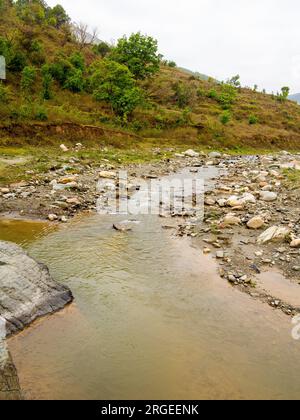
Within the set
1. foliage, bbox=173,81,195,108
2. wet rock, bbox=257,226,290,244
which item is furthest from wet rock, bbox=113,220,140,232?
foliage, bbox=173,81,195,108

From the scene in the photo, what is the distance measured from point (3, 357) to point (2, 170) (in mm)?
11584

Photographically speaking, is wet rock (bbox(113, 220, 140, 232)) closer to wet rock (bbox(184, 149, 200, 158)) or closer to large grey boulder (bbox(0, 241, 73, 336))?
large grey boulder (bbox(0, 241, 73, 336))

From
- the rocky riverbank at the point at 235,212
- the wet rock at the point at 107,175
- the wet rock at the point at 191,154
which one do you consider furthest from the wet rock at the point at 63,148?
the wet rock at the point at 191,154

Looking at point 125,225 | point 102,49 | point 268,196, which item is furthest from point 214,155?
point 102,49

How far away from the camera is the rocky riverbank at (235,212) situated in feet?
24.4

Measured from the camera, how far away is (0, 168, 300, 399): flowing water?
4.53 metres

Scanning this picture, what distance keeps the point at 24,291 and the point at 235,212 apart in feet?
24.1

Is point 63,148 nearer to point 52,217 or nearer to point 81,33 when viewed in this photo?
point 52,217

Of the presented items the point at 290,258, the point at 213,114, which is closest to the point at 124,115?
the point at 213,114

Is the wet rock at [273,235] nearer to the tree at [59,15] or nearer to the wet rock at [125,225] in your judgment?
the wet rock at [125,225]

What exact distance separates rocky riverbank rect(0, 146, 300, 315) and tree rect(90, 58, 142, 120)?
11374mm

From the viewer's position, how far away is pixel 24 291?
5852mm

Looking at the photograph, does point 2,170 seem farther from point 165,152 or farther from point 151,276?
point 165,152

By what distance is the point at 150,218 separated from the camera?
37.3 ft
